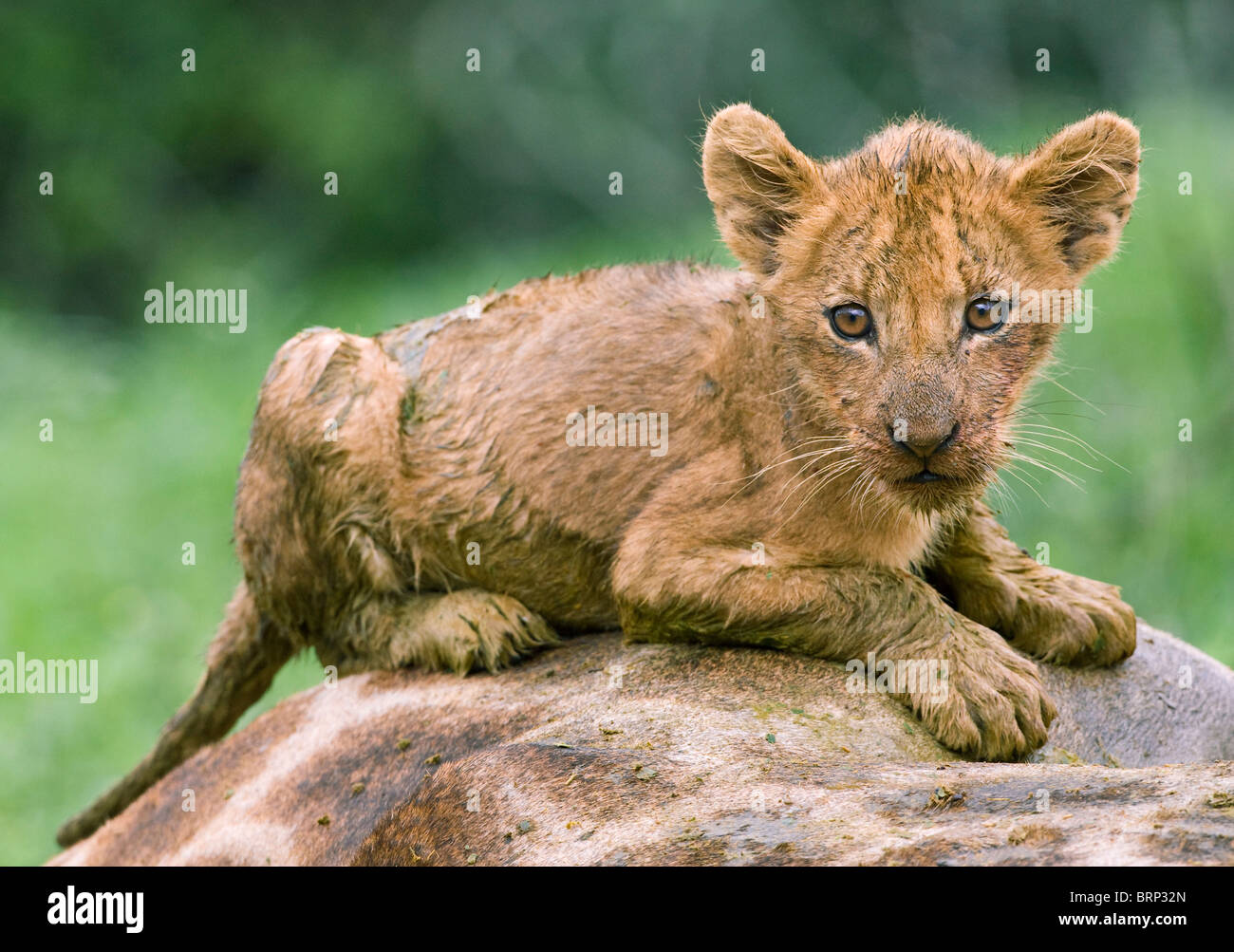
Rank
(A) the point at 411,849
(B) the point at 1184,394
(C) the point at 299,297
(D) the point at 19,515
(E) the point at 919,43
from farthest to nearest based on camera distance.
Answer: (C) the point at 299,297
(E) the point at 919,43
(D) the point at 19,515
(B) the point at 1184,394
(A) the point at 411,849

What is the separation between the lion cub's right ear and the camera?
20.1 ft

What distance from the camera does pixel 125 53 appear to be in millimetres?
22859

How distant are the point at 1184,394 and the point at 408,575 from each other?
724 cm

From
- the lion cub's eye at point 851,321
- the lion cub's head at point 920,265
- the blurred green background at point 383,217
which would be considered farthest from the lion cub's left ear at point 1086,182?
the blurred green background at point 383,217

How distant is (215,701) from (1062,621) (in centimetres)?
420

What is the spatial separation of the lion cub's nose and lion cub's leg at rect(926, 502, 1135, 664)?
1125mm

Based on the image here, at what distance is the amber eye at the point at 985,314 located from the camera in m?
5.62

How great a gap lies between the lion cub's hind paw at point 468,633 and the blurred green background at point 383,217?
4.75 meters

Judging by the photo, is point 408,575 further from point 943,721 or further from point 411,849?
point 943,721

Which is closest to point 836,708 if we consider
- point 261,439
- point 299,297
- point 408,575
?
point 408,575

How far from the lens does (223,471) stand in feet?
54.6

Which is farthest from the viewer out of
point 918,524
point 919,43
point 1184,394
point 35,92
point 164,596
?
point 35,92

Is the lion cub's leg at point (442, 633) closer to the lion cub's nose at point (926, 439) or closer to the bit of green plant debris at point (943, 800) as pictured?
the lion cub's nose at point (926, 439)

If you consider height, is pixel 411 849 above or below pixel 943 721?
below
